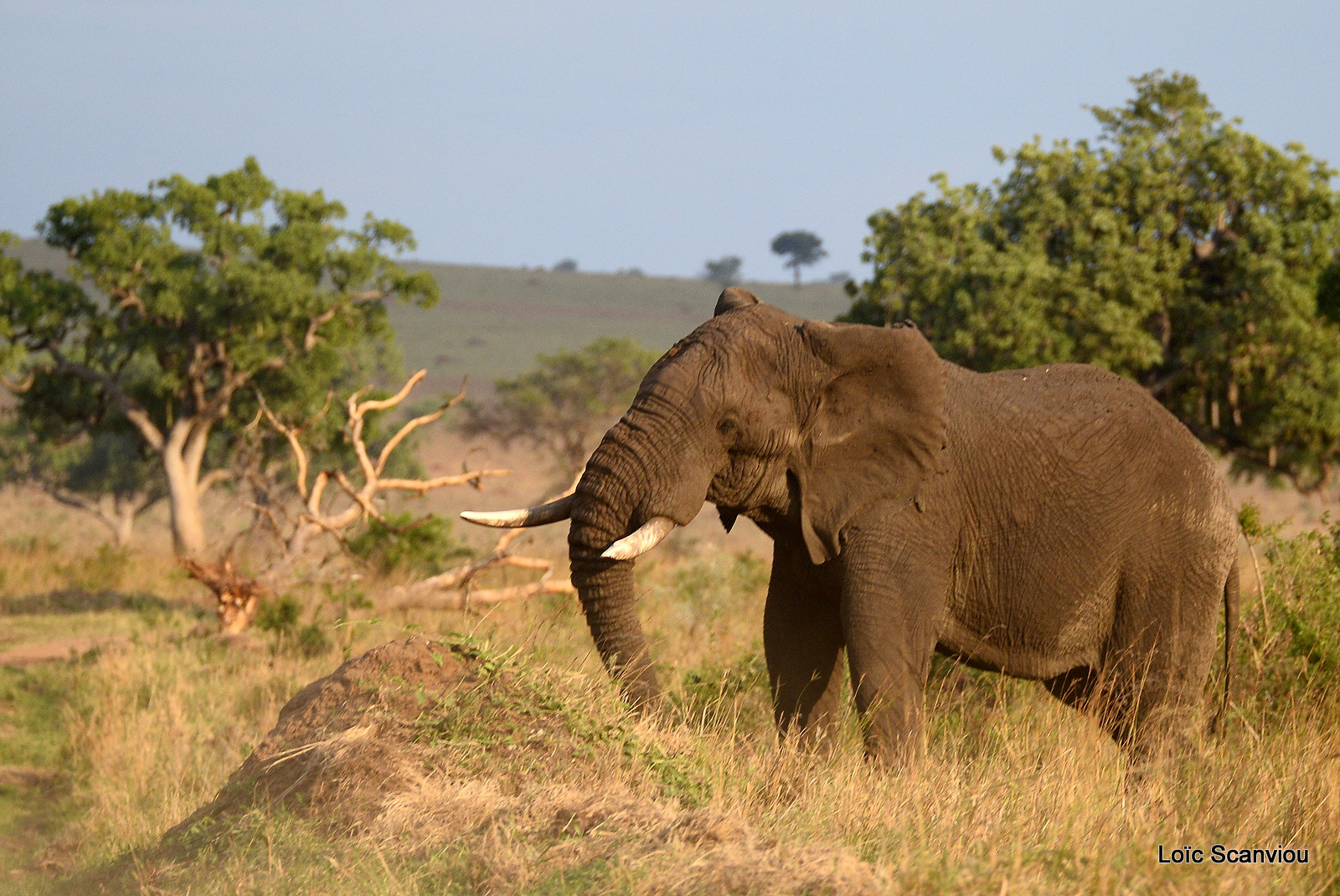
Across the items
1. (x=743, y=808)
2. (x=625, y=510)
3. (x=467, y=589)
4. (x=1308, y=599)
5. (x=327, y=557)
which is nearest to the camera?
(x=743, y=808)

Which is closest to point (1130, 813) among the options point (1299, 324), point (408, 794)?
point (408, 794)

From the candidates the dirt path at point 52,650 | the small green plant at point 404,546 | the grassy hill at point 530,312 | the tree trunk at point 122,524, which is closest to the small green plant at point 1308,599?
the dirt path at point 52,650

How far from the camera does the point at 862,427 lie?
20.4ft

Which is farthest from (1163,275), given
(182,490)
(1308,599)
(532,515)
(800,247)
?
(800,247)

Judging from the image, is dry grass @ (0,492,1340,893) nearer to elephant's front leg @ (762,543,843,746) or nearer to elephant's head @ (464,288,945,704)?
elephant's front leg @ (762,543,843,746)

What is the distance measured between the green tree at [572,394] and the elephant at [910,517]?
2543cm

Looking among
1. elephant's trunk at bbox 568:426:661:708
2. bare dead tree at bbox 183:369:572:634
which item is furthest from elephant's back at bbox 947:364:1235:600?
bare dead tree at bbox 183:369:572:634

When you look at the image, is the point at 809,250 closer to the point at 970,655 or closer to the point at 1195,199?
the point at 1195,199

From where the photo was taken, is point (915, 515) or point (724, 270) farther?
point (724, 270)

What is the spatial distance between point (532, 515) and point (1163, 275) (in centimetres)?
1295

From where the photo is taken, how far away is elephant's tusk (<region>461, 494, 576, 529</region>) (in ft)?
19.9

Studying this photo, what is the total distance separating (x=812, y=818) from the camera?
15.8ft

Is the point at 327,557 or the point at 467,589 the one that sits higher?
the point at 327,557

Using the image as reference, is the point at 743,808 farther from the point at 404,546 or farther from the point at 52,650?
the point at 404,546
